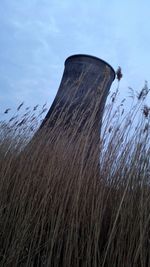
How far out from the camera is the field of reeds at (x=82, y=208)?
3.38ft

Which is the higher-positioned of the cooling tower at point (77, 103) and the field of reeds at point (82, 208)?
the cooling tower at point (77, 103)

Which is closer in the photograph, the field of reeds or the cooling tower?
the field of reeds

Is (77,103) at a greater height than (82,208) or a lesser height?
greater

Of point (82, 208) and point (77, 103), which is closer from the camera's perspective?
point (82, 208)

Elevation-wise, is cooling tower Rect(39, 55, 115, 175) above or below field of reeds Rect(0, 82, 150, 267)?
above

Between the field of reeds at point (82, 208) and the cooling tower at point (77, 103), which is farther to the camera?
the cooling tower at point (77, 103)

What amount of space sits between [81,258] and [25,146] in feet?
2.99

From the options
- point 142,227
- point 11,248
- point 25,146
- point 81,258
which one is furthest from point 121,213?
point 25,146

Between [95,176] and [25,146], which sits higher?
[25,146]

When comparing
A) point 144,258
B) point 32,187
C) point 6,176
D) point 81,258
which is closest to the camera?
point 144,258

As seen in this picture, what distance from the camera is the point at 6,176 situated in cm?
147

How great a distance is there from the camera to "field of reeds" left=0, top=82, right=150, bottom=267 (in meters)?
1.03

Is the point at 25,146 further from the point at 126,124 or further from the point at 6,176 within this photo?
the point at 126,124

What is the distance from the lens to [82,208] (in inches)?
45.7
